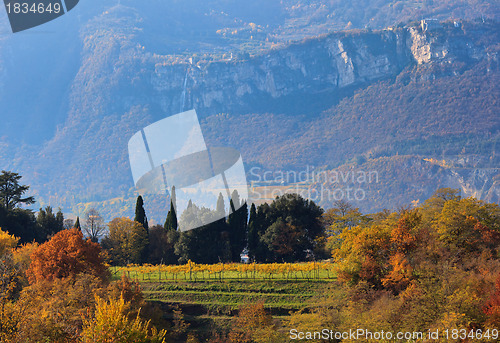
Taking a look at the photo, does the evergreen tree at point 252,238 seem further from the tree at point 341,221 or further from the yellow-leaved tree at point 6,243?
the yellow-leaved tree at point 6,243

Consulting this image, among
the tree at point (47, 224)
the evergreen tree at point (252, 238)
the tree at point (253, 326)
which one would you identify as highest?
the tree at point (47, 224)

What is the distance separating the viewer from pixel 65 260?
159 feet

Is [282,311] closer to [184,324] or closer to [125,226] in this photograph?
[184,324]

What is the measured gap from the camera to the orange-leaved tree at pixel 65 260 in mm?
47875

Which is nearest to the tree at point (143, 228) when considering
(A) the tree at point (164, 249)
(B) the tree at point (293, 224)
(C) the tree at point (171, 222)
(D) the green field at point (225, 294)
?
(A) the tree at point (164, 249)

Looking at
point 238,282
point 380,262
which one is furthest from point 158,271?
point 380,262

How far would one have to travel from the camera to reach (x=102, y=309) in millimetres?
26031

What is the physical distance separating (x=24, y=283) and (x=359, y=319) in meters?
29.4

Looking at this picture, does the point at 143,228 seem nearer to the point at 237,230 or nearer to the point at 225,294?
the point at 237,230

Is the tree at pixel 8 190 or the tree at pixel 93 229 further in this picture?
the tree at pixel 93 229

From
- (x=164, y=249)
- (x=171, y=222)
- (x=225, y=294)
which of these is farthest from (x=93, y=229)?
(x=225, y=294)

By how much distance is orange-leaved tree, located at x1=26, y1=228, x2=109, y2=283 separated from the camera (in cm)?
4788

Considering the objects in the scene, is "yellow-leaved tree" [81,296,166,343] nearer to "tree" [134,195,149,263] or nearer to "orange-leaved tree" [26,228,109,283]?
"orange-leaved tree" [26,228,109,283]

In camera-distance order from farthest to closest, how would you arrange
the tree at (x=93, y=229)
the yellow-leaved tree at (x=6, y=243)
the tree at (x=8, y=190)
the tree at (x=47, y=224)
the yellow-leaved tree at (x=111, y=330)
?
the tree at (x=93, y=229) < the tree at (x=8, y=190) < the tree at (x=47, y=224) < the yellow-leaved tree at (x=6, y=243) < the yellow-leaved tree at (x=111, y=330)
